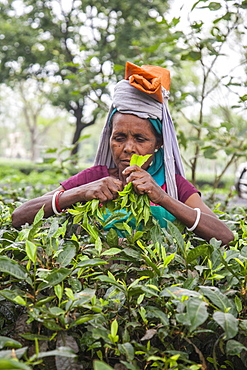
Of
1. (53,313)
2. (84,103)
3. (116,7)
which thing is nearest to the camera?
(53,313)

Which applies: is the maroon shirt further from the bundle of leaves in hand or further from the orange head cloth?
the bundle of leaves in hand

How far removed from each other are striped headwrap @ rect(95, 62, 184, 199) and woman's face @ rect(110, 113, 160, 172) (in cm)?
4

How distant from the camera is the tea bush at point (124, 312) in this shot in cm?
95

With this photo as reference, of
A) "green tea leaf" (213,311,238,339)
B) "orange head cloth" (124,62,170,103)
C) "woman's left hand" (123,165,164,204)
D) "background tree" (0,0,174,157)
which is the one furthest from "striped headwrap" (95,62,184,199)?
"background tree" (0,0,174,157)

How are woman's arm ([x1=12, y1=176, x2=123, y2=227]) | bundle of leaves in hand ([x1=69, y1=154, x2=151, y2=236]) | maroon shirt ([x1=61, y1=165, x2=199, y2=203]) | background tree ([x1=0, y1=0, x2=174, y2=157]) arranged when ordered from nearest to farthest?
1. bundle of leaves in hand ([x1=69, y1=154, x2=151, y2=236])
2. woman's arm ([x1=12, y1=176, x2=123, y2=227])
3. maroon shirt ([x1=61, y1=165, x2=199, y2=203])
4. background tree ([x1=0, y1=0, x2=174, y2=157])

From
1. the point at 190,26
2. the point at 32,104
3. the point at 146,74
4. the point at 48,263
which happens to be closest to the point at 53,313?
the point at 48,263

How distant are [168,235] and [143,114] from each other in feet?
3.04

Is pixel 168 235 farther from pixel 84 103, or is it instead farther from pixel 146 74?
pixel 84 103

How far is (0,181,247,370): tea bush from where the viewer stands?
948 mm

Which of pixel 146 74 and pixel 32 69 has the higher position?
pixel 32 69

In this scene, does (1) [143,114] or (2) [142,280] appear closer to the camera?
(2) [142,280]

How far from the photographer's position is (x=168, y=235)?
1.39 meters

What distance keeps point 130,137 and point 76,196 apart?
0.53m

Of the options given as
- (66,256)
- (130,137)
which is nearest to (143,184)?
(66,256)
